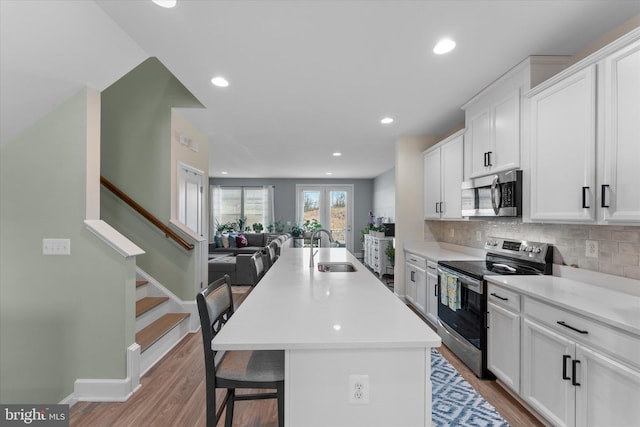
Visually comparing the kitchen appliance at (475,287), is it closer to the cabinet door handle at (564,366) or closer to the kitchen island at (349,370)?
the cabinet door handle at (564,366)

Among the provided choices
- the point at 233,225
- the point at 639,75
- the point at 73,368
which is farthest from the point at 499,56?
the point at 233,225

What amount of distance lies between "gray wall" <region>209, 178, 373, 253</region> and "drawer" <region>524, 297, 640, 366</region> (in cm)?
757

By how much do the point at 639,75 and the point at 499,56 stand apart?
0.93 meters

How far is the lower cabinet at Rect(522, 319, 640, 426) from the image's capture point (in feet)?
4.40

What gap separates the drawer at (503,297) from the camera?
78.8 inches

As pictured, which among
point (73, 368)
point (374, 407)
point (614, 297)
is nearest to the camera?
point (374, 407)

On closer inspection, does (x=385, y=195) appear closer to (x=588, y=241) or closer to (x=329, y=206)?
(x=329, y=206)

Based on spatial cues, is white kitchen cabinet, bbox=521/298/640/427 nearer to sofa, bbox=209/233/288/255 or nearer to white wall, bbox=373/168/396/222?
white wall, bbox=373/168/396/222

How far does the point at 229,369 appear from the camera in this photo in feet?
4.51

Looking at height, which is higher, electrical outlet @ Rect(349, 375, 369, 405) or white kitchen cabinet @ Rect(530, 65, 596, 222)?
white kitchen cabinet @ Rect(530, 65, 596, 222)

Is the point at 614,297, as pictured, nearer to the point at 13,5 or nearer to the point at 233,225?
the point at 13,5

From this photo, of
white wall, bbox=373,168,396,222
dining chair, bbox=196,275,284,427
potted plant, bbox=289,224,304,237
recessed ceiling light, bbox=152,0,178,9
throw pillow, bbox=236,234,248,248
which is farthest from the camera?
potted plant, bbox=289,224,304,237

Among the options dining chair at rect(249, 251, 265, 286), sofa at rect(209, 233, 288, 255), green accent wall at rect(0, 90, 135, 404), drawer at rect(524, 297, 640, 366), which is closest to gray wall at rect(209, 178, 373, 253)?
sofa at rect(209, 233, 288, 255)

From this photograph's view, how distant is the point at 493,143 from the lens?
8.86 ft
